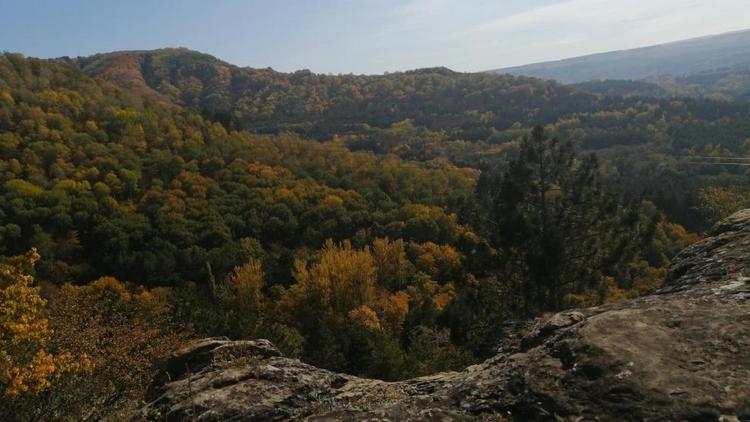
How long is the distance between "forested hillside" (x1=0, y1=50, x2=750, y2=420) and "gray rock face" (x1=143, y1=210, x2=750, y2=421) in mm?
3420

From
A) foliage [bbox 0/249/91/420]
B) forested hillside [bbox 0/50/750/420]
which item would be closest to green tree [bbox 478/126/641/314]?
forested hillside [bbox 0/50/750/420]

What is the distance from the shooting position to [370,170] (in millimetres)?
121875

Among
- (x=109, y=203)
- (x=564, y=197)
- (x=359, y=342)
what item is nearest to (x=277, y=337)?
(x=359, y=342)

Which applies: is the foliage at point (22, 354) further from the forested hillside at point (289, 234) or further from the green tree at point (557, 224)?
the green tree at point (557, 224)

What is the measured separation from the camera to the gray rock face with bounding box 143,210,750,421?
7137 mm

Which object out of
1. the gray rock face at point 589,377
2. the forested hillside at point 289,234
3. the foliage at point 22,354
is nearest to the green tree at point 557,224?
the forested hillside at point 289,234

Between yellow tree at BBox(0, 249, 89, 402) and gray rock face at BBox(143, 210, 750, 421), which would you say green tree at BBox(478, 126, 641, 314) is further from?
yellow tree at BBox(0, 249, 89, 402)

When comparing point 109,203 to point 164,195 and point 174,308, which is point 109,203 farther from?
point 174,308

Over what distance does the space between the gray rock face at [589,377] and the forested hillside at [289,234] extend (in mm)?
3420

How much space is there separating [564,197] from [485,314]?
→ 12.8 m

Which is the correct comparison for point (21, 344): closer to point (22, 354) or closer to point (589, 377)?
point (22, 354)

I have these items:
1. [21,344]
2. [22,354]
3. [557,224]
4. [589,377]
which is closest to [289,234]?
[557,224]

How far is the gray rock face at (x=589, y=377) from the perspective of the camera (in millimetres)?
7137

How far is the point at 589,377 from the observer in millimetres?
7777
